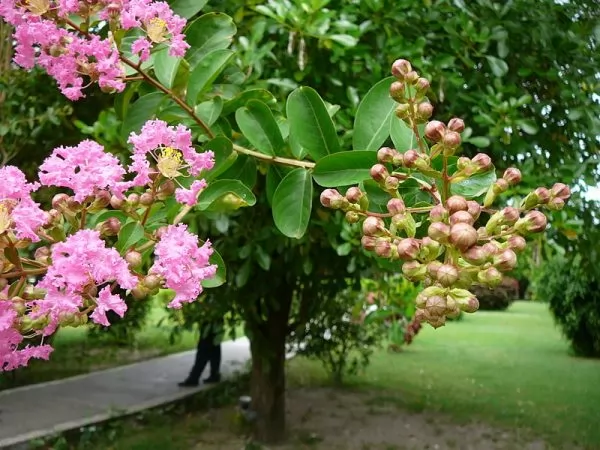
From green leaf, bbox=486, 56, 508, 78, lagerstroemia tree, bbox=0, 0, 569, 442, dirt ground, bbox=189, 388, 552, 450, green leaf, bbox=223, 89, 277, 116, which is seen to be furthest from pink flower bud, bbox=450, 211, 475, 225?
dirt ground, bbox=189, 388, 552, 450

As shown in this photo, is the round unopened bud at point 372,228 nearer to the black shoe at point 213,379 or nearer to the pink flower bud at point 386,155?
the pink flower bud at point 386,155

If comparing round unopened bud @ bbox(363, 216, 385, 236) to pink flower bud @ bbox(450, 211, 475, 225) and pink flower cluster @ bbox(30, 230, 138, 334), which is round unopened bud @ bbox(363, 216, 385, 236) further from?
pink flower cluster @ bbox(30, 230, 138, 334)

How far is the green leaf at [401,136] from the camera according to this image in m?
0.89

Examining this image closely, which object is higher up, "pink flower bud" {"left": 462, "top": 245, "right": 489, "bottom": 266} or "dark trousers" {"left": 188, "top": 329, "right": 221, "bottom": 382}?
"pink flower bud" {"left": 462, "top": 245, "right": 489, "bottom": 266}

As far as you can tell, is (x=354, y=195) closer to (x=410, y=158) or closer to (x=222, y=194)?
(x=410, y=158)

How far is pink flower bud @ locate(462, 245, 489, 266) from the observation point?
23.5 inches

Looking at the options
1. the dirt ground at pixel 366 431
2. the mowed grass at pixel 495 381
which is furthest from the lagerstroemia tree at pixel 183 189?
the mowed grass at pixel 495 381

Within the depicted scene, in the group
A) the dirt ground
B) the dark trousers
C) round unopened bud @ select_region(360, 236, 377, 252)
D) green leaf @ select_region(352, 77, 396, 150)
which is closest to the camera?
round unopened bud @ select_region(360, 236, 377, 252)

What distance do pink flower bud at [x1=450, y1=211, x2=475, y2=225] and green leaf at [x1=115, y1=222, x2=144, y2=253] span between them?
330 mm

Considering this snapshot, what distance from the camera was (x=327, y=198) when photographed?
0.77m

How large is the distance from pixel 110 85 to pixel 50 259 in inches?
12.7

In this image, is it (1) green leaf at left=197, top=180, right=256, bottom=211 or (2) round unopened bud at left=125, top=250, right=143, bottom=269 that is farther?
(1) green leaf at left=197, top=180, right=256, bottom=211

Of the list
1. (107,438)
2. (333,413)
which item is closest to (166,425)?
(107,438)

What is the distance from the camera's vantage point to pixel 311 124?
983 millimetres
